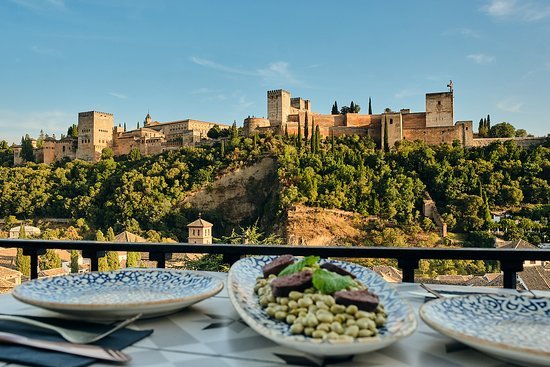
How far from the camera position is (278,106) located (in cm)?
3116

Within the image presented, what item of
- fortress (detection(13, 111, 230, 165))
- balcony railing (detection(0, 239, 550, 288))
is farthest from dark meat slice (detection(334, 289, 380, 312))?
fortress (detection(13, 111, 230, 165))

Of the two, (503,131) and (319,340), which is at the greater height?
(503,131)

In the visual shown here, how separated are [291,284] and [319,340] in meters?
0.17

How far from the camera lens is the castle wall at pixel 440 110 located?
28.7m

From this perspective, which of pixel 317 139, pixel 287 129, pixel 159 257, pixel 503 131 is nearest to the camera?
pixel 159 257

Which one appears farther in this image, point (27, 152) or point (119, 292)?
point (27, 152)

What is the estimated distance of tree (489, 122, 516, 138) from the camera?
30.5 metres

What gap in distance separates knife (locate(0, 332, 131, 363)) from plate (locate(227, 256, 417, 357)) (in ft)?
0.69

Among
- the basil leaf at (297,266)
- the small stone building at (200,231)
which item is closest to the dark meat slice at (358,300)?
the basil leaf at (297,266)

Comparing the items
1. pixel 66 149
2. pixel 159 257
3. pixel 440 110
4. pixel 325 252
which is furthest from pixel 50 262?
pixel 440 110

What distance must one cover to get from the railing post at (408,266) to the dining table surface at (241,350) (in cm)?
92

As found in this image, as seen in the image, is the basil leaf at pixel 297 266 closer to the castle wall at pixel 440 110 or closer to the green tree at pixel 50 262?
the green tree at pixel 50 262

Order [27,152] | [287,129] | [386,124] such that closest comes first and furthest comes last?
[386,124]
[287,129]
[27,152]

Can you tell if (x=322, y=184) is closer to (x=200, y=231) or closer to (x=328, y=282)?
(x=200, y=231)
